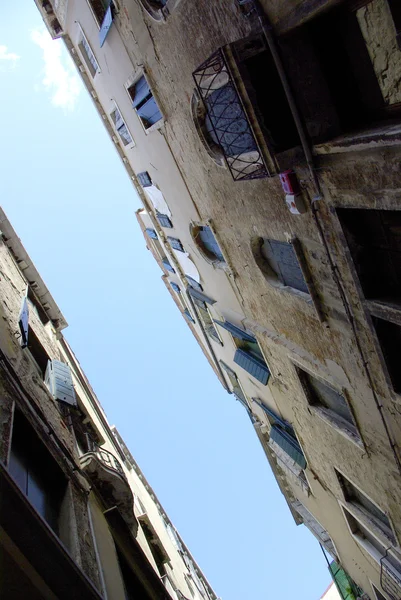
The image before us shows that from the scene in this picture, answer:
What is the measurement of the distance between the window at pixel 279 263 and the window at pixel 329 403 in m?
2.00

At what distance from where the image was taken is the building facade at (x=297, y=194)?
4.56 metres

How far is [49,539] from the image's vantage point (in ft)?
12.4

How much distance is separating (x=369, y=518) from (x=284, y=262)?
580cm

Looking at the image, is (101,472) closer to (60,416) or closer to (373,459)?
(60,416)

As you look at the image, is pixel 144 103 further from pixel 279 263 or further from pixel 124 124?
pixel 279 263

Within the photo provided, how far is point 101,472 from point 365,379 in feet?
16.3

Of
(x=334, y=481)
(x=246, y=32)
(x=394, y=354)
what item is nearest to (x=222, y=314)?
(x=334, y=481)

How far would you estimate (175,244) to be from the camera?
556 inches

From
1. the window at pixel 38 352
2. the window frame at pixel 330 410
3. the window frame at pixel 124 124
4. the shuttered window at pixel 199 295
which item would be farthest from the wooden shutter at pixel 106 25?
the window frame at pixel 330 410

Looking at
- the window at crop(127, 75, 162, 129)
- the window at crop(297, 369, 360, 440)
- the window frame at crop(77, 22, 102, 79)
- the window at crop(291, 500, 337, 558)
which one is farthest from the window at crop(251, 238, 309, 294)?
the window at crop(291, 500, 337, 558)

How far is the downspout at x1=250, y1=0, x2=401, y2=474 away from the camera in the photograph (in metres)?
4.71

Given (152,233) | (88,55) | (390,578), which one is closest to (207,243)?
(152,233)

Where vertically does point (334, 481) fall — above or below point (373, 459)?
below

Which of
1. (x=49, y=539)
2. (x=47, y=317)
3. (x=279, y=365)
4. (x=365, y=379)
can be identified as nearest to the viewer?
(x=49, y=539)
